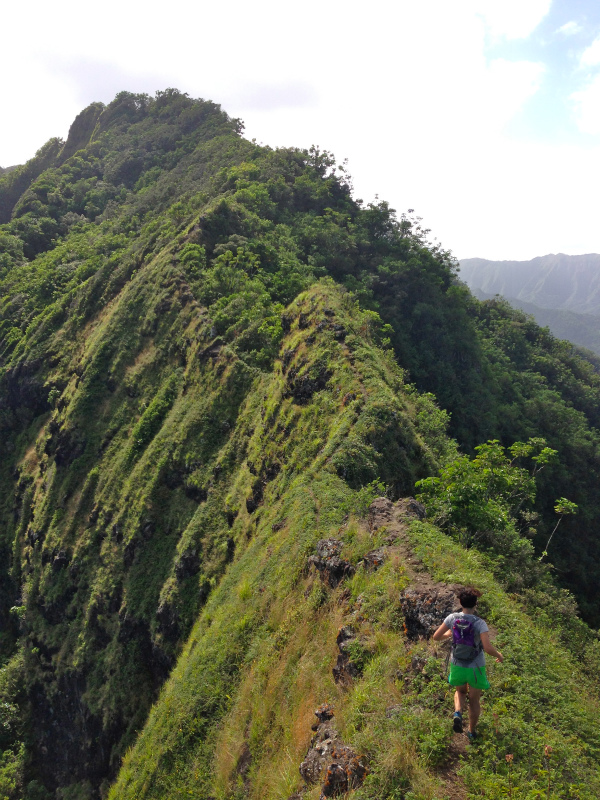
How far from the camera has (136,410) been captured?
32.4 m

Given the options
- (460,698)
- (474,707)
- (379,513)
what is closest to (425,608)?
(460,698)

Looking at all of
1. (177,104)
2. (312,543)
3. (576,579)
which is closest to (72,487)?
(312,543)

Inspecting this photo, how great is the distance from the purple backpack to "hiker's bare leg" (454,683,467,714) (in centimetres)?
55

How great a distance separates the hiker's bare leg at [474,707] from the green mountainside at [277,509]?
225 millimetres

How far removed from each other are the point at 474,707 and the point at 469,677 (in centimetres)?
38

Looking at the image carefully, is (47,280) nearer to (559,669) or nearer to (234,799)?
(234,799)

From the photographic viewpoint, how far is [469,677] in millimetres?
6500

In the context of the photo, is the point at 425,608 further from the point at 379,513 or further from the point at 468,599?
the point at 379,513

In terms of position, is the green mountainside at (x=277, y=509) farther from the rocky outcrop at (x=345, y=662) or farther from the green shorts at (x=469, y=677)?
the green shorts at (x=469, y=677)

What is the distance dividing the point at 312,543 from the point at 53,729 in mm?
25779

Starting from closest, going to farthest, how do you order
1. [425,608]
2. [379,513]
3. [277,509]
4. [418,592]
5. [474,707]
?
[474,707]
[425,608]
[418,592]
[379,513]
[277,509]

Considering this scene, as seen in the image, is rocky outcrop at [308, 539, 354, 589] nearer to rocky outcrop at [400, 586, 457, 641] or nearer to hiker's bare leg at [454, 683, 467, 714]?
rocky outcrop at [400, 586, 457, 641]

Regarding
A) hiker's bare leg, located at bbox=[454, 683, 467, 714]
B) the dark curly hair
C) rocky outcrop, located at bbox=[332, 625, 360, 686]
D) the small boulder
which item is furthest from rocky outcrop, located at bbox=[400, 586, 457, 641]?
the small boulder

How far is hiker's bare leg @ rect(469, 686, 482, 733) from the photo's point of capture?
20.9ft
